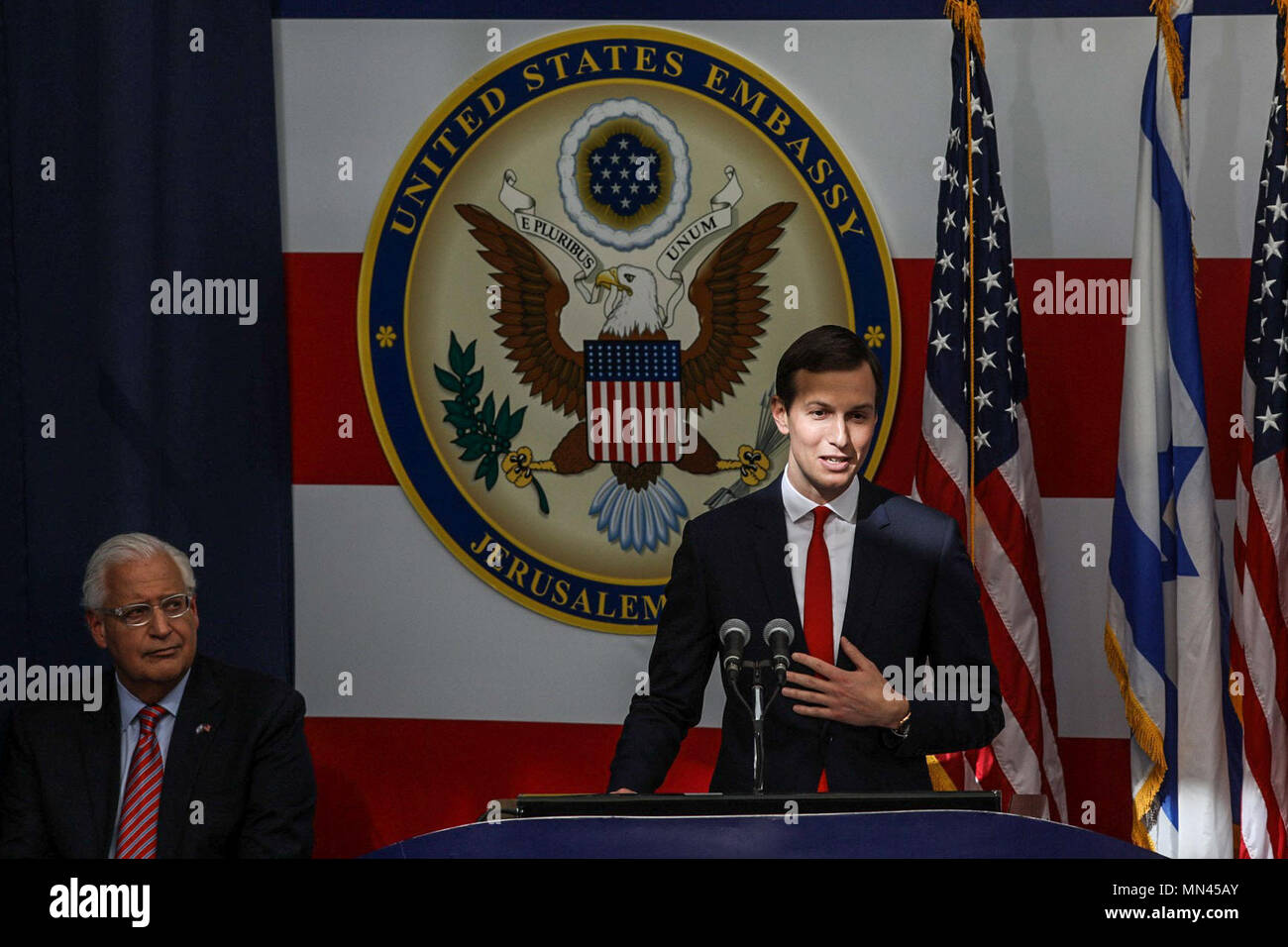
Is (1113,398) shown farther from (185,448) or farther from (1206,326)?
(185,448)

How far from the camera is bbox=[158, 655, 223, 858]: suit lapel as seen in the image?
285 centimetres

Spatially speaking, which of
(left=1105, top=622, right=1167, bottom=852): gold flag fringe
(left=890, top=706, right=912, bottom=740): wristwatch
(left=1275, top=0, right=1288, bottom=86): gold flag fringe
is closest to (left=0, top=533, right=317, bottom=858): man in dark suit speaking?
(left=890, top=706, right=912, bottom=740): wristwatch

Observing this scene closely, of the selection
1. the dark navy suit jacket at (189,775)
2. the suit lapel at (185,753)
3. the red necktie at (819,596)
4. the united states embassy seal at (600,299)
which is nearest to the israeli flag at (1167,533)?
the united states embassy seal at (600,299)

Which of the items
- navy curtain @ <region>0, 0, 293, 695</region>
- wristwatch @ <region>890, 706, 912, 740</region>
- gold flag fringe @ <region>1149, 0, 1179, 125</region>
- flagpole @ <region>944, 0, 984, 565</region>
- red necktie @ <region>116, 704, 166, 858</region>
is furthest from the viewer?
navy curtain @ <region>0, 0, 293, 695</region>

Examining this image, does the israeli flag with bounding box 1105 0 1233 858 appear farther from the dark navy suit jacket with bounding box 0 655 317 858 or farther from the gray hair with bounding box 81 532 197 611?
the gray hair with bounding box 81 532 197 611

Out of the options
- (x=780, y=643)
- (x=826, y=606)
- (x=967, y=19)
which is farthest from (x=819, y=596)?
(x=967, y=19)

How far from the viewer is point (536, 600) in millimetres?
3797

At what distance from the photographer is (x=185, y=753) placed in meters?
2.88

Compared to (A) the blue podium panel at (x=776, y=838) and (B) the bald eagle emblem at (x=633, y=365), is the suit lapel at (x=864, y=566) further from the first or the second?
(B) the bald eagle emblem at (x=633, y=365)

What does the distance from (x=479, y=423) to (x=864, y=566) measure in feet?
4.85

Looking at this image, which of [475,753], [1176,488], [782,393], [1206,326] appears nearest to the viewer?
[782,393]

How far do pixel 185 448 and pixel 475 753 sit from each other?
1156mm

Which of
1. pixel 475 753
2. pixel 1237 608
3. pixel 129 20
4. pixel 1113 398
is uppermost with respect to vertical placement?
pixel 129 20

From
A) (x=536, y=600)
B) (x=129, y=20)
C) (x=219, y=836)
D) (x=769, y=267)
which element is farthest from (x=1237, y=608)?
(x=129, y=20)
